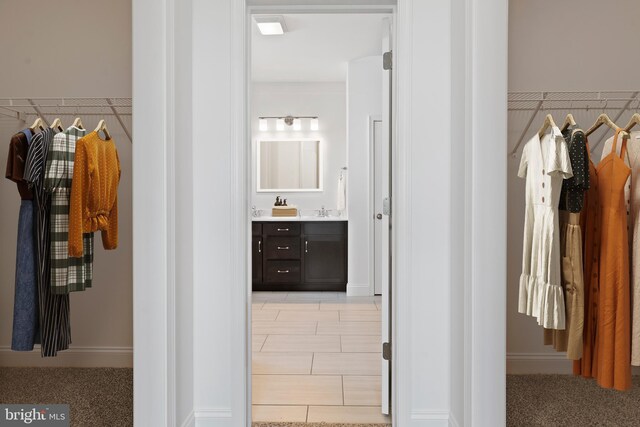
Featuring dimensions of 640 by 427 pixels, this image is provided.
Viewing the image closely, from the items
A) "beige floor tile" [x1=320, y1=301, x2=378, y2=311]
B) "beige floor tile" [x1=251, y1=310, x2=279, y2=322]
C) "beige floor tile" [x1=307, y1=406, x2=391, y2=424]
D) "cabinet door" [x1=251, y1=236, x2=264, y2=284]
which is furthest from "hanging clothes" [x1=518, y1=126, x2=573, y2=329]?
"cabinet door" [x1=251, y1=236, x2=264, y2=284]

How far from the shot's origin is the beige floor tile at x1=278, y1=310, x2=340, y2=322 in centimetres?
455

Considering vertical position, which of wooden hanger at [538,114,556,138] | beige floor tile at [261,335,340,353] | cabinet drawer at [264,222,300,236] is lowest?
beige floor tile at [261,335,340,353]

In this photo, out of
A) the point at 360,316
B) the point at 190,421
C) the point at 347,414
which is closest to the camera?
the point at 190,421

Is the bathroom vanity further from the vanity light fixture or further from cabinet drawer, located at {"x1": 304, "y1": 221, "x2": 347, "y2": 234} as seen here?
the vanity light fixture

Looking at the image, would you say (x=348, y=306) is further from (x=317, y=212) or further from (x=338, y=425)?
(x=338, y=425)

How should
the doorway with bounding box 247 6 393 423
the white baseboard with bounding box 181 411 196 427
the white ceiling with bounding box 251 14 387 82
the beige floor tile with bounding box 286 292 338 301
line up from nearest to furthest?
the white baseboard with bounding box 181 411 196 427 < the doorway with bounding box 247 6 393 423 < the white ceiling with bounding box 251 14 387 82 < the beige floor tile with bounding box 286 292 338 301

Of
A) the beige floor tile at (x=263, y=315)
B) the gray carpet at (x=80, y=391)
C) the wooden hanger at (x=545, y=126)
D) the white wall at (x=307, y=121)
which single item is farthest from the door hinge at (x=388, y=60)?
the white wall at (x=307, y=121)

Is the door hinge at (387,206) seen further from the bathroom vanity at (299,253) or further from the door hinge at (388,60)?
the bathroom vanity at (299,253)

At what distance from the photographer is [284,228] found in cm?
579

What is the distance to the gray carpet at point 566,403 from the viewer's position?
7.93 feet

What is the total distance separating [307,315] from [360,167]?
6.31 ft

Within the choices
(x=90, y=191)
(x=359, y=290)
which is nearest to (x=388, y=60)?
(x=90, y=191)

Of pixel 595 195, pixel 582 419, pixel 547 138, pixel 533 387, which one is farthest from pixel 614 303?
pixel 533 387

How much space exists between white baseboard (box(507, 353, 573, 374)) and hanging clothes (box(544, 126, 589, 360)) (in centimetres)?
128
